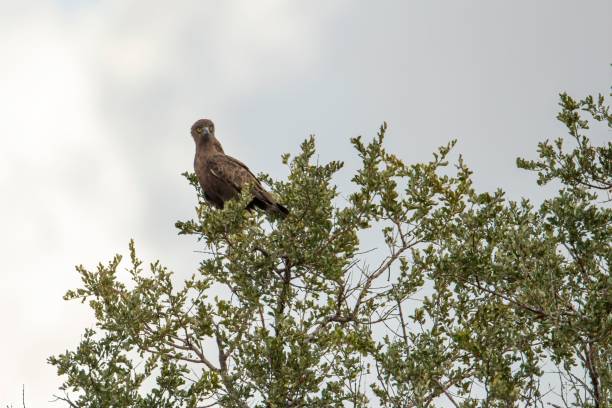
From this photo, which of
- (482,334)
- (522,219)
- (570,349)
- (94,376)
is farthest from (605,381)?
(94,376)

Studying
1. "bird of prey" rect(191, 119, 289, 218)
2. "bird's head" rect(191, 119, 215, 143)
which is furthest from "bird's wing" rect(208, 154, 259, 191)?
"bird's head" rect(191, 119, 215, 143)

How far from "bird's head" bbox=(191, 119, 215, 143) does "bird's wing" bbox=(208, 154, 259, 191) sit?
90 centimetres

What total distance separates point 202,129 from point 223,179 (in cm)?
183

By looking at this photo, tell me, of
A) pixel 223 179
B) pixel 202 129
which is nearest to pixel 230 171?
pixel 223 179

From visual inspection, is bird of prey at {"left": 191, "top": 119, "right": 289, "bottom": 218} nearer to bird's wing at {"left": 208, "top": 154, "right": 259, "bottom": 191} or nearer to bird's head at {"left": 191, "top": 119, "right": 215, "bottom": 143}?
bird's wing at {"left": 208, "top": 154, "right": 259, "bottom": 191}

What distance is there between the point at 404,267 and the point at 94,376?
3.53 metres

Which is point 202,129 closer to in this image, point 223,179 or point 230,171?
point 230,171

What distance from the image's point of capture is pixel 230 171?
12.9 metres

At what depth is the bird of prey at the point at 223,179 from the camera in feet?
41.0

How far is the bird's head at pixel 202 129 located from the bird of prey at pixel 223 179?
357mm

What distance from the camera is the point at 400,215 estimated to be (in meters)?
9.83

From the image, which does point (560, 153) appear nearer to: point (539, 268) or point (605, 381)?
point (539, 268)

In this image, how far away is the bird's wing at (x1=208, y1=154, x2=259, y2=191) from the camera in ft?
41.9

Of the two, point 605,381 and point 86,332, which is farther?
point 86,332
